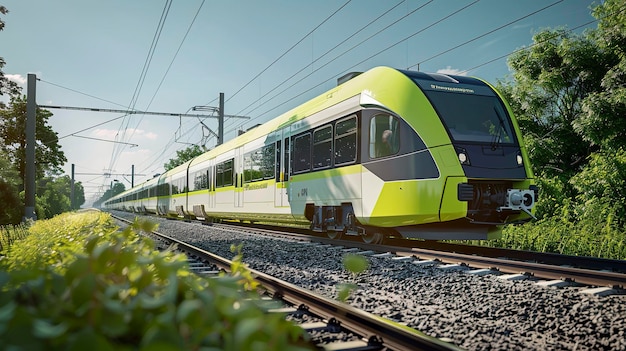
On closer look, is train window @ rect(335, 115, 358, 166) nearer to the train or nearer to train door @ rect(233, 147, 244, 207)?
the train

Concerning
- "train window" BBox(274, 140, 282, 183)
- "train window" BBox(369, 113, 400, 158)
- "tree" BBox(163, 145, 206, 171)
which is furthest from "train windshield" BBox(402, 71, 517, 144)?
"tree" BBox(163, 145, 206, 171)

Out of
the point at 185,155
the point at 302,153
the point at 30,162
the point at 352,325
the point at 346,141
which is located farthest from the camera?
the point at 185,155

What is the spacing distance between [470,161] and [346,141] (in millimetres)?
2604

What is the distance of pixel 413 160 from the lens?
27.6ft

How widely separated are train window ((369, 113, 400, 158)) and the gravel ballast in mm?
2361

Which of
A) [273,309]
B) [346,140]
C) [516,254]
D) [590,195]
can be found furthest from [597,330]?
[590,195]

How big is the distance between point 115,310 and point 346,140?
8.94m

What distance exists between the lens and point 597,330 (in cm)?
393

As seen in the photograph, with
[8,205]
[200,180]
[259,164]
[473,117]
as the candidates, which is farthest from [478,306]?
[8,205]

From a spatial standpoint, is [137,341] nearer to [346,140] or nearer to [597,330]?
[597,330]

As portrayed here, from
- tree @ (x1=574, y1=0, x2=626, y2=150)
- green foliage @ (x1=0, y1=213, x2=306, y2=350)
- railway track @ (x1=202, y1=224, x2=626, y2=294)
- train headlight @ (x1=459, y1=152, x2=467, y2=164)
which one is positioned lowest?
railway track @ (x1=202, y1=224, x2=626, y2=294)

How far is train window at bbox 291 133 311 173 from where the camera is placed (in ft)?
37.9

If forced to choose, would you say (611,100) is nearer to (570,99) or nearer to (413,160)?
(570,99)

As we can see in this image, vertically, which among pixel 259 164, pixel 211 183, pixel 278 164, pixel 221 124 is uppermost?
pixel 221 124
